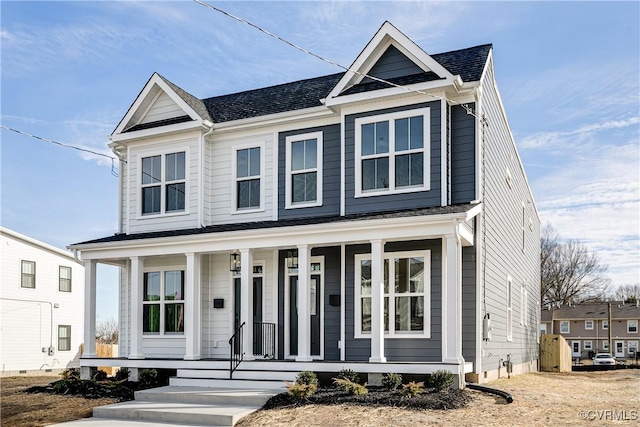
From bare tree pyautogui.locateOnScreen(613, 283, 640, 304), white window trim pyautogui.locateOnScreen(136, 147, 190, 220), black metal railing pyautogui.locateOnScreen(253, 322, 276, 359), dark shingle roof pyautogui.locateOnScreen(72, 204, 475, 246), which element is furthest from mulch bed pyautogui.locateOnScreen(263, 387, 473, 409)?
bare tree pyautogui.locateOnScreen(613, 283, 640, 304)

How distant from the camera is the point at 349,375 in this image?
1214 cm

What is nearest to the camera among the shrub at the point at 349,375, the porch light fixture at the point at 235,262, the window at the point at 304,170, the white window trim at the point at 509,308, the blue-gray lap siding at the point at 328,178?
the shrub at the point at 349,375

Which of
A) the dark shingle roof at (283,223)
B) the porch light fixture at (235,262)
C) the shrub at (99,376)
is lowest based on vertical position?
the shrub at (99,376)

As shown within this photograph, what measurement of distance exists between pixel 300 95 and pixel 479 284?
662 centimetres

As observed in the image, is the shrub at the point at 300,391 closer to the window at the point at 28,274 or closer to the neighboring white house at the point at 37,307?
the neighboring white house at the point at 37,307

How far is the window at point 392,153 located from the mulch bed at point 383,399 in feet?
14.7

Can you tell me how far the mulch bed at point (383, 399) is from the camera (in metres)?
10.2

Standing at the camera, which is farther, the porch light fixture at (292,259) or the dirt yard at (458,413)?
the porch light fixture at (292,259)

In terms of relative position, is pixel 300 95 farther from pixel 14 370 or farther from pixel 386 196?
pixel 14 370

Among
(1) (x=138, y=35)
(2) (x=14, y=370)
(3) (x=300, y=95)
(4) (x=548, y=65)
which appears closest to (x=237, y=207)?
(3) (x=300, y=95)

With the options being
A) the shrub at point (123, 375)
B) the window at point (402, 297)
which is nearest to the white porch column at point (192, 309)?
the shrub at point (123, 375)

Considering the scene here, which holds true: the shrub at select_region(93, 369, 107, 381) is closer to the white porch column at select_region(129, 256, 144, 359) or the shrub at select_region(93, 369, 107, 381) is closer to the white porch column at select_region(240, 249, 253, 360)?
the white porch column at select_region(129, 256, 144, 359)

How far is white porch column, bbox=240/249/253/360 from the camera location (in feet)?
46.1

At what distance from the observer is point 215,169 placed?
16.6 metres
